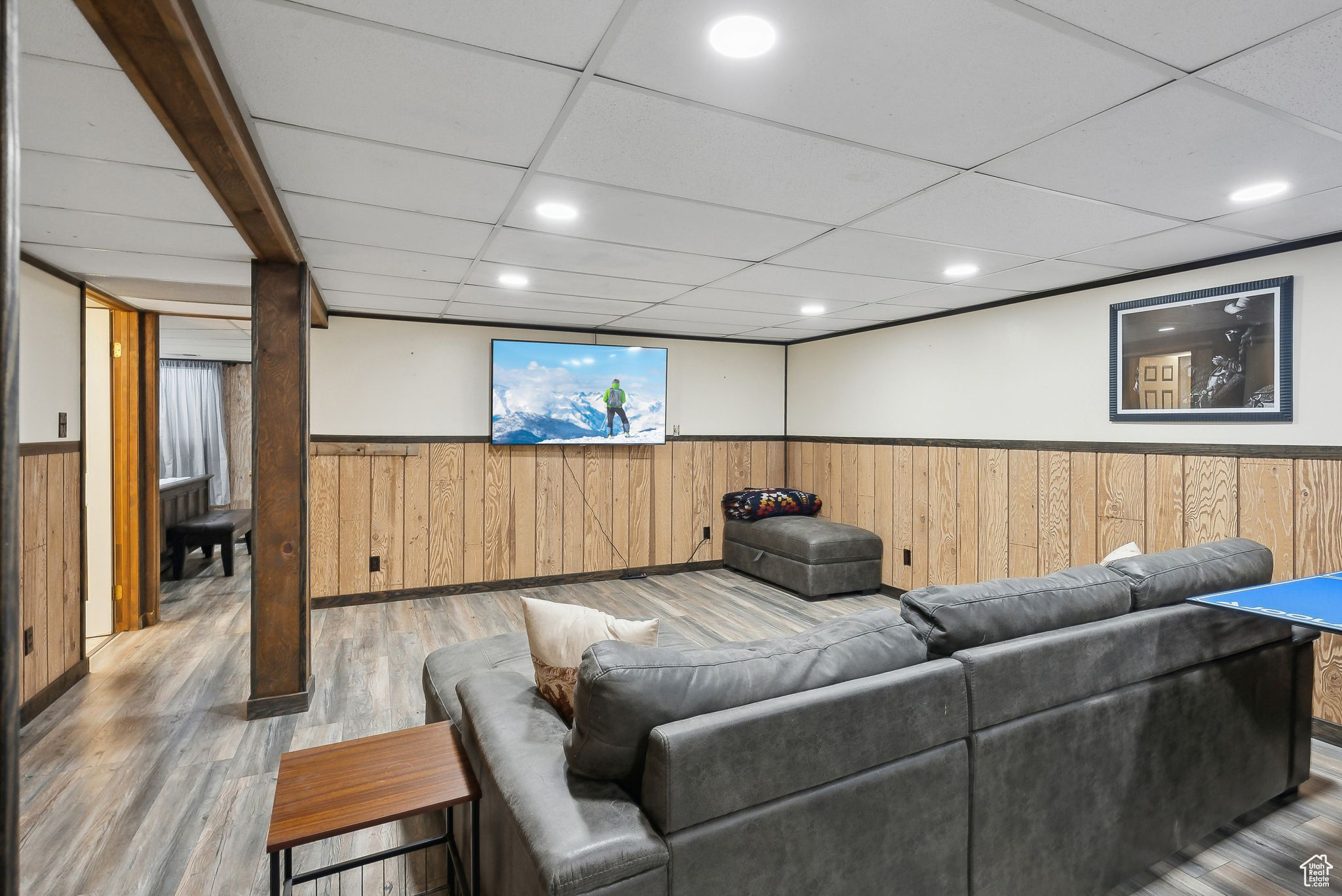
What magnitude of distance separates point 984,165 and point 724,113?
953mm

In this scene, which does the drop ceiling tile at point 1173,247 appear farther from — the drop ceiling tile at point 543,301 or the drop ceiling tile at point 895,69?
the drop ceiling tile at point 543,301

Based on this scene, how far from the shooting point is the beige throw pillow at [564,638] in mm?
1738

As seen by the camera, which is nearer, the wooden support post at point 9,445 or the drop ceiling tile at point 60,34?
the wooden support post at point 9,445

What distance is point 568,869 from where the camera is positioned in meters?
1.13

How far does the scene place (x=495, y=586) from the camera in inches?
215

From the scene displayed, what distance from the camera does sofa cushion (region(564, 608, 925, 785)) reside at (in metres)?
1.33

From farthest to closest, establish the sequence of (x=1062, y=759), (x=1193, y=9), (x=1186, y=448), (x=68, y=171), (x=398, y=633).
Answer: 1. (x=398, y=633)
2. (x=1186, y=448)
3. (x=68, y=171)
4. (x=1062, y=759)
5. (x=1193, y=9)

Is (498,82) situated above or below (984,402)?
above

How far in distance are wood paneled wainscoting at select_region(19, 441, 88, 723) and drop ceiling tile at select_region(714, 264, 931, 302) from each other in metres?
3.60

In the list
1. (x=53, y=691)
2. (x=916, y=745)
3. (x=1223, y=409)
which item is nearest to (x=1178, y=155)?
(x=1223, y=409)

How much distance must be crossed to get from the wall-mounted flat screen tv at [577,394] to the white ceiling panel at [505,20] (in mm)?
4029

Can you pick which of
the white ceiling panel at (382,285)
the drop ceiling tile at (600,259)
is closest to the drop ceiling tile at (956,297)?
the drop ceiling tile at (600,259)

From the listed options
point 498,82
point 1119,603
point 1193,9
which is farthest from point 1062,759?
point 498,82

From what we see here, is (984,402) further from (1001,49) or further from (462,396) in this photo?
(462,396)
